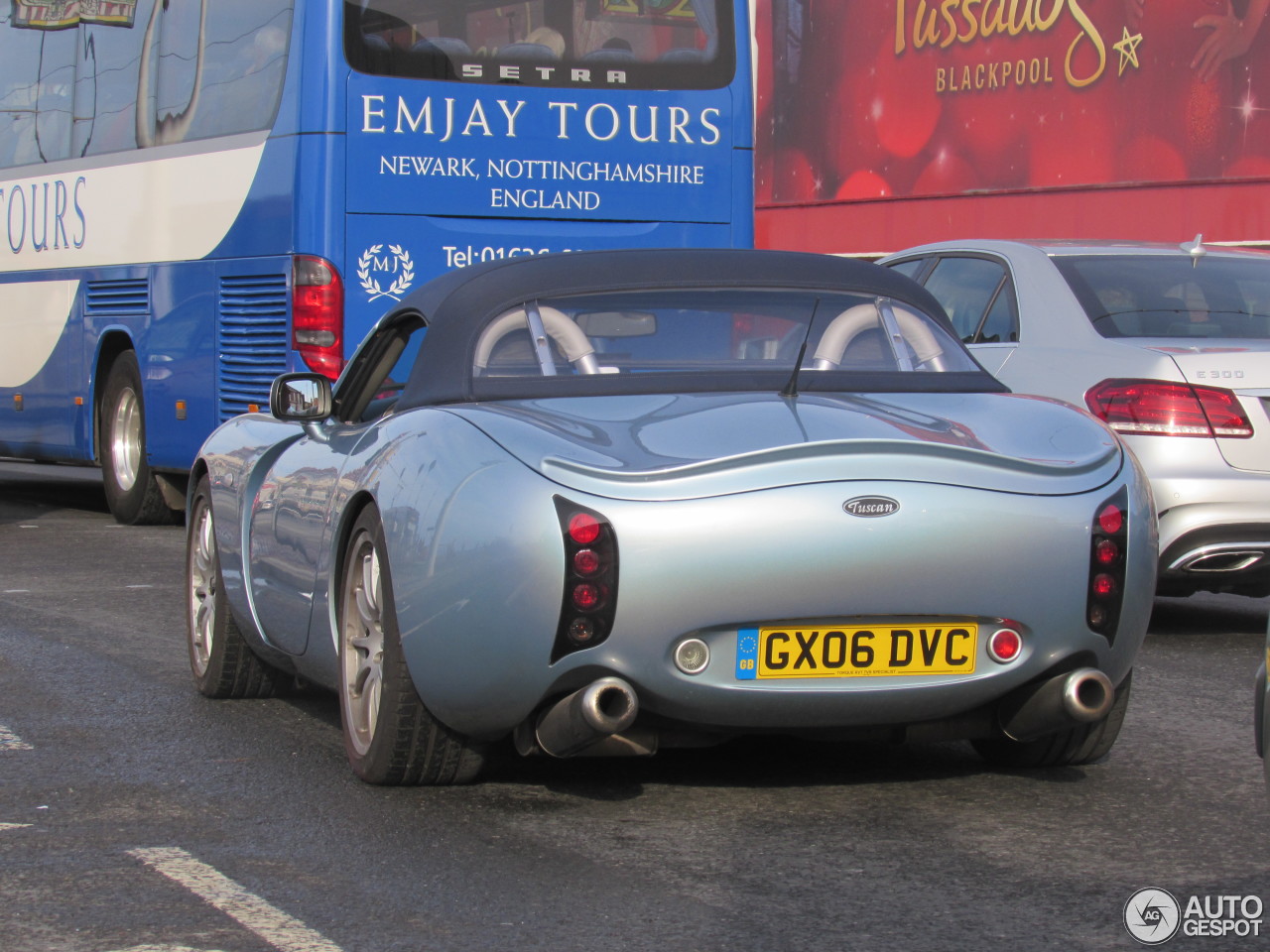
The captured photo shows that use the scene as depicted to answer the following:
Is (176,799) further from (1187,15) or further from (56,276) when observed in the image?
(1187,15)

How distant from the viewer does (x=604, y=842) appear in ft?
15.4

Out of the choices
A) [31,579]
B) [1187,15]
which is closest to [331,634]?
[31,579]

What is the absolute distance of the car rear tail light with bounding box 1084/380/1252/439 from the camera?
7.93 metres

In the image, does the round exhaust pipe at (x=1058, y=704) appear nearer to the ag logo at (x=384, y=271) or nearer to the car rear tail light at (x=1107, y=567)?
the car rear tail light at (x=1107, y=567)

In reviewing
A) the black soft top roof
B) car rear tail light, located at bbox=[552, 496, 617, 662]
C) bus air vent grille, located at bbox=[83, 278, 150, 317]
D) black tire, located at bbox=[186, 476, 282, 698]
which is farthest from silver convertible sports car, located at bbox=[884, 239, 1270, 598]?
bus air vent grille, located at bbox=[83, 278, 150, 317]

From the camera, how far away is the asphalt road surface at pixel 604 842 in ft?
13.1

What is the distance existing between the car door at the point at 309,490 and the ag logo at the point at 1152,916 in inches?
95.1

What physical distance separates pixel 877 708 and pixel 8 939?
1.95 meters

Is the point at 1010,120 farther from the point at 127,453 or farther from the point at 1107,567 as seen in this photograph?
the point at 1107,567

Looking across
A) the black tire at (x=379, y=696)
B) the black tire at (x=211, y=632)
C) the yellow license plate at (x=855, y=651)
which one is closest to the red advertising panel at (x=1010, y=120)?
the black tire at (x=211, y=632)

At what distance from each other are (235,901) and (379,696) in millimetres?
1080

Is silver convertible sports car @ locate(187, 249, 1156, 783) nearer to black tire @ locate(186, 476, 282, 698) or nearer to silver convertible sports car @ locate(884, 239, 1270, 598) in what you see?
black tire @ locate(186, 476, 282, 698)

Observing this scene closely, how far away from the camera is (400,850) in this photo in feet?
15.2

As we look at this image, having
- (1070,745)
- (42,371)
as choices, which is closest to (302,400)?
(1070,745)
